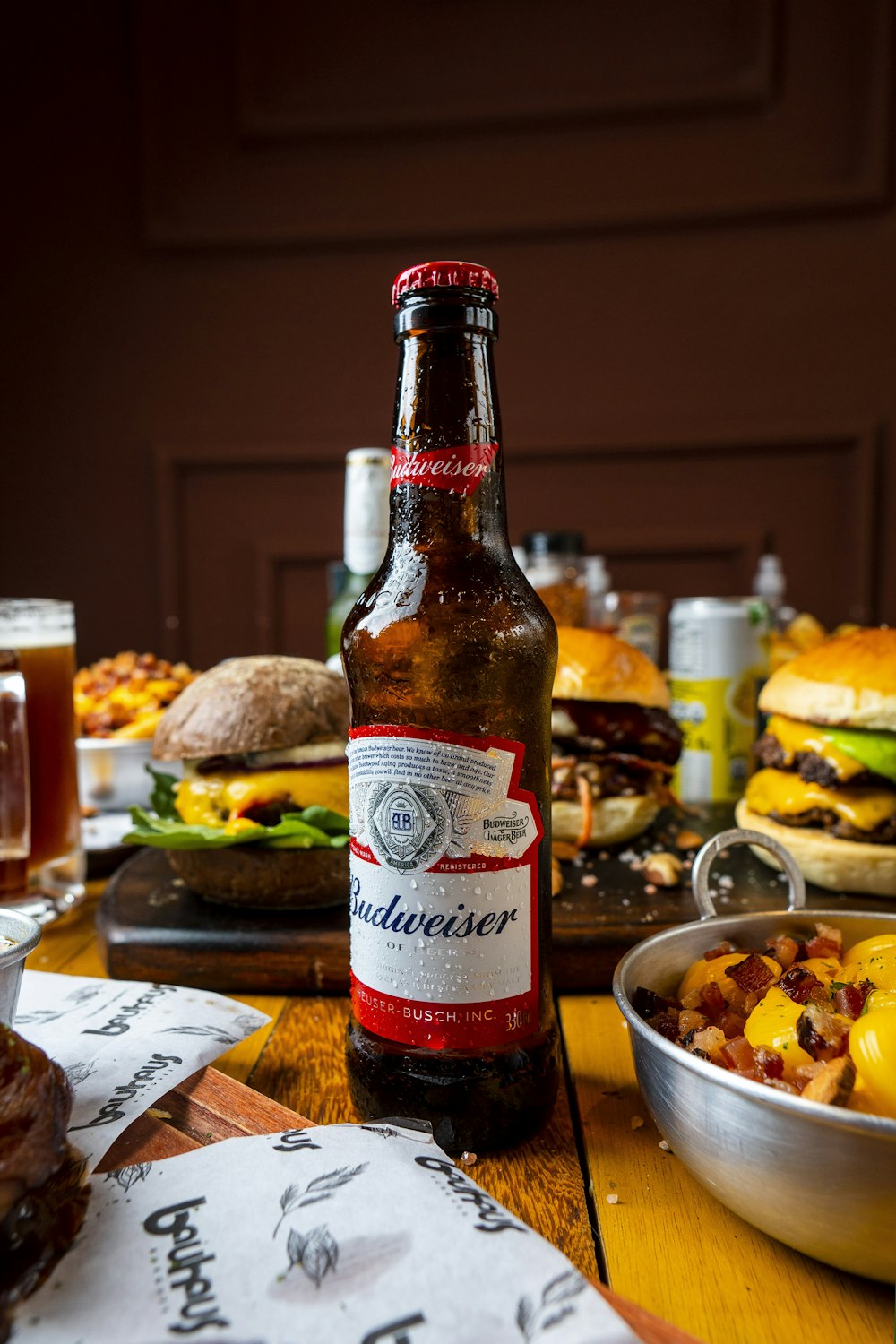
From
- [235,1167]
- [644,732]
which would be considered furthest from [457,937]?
[644,732]

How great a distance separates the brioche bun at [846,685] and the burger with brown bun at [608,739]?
0.24 metres

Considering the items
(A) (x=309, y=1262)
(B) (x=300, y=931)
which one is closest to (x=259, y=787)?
(B) (x=300, y=931)

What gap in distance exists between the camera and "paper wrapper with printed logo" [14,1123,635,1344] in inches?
18.9

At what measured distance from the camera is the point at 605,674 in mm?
1540

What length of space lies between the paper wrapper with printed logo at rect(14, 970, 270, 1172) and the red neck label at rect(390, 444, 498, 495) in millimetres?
509

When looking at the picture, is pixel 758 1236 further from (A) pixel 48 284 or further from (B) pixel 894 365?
(A) pixel 48 284

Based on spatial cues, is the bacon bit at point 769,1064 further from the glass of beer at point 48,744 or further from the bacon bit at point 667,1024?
the glass of beer at point 48,744

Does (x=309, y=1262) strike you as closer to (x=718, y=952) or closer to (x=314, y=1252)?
(x=314, y=1252)

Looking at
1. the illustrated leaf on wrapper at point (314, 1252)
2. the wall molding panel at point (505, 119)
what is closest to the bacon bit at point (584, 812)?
the illustrated leaf on wrapper at point (314, 1252)

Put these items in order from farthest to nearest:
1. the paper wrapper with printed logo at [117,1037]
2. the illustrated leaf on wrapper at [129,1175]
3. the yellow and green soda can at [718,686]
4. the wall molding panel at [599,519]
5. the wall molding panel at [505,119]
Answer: the wall molding panel at [599,519] → the wall molding panel at [505,119] → the yellow and green soda can at [718,686] → the paper wrapper with printed logo at [117,1037] → the illustrated leaf on wrapper at [129,1175]

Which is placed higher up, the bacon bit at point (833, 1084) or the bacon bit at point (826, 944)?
the bacon bit at point (833, 1084)

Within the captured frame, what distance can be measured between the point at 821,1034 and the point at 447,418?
21.0 inches

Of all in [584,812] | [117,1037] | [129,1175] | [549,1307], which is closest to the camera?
[549,1307]

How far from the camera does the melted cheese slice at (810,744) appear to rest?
126 centimetres
